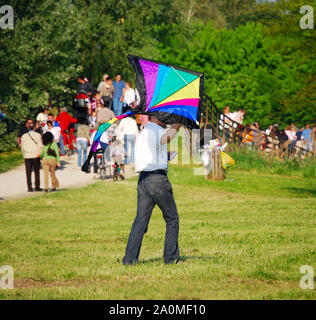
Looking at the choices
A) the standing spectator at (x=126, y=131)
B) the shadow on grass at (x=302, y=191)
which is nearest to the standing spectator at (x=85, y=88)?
the standing spectator at (x=126, y=131)

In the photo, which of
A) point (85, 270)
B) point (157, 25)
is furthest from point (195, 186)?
point (157, 25)

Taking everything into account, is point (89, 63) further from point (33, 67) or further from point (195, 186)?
point (195, 186)

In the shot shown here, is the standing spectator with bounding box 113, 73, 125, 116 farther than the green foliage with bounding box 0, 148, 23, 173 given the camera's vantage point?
Yes

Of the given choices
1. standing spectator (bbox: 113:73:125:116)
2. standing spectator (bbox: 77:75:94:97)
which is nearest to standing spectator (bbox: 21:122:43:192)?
standing spectator (bbox: 77:75:94:97)

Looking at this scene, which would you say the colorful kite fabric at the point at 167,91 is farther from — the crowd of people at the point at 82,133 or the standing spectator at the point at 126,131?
the standing spectator at the point at 126,131

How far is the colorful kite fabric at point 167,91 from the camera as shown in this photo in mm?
8484

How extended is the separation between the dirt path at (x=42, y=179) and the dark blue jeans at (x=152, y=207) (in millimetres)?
10698

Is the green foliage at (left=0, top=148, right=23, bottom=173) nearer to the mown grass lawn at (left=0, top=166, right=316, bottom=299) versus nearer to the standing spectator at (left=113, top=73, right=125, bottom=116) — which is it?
the standing spectator at (left=113, top=73, right=125, bottom=116)

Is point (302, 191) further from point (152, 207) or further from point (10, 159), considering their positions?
point (152, 207)

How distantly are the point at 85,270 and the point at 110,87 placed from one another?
18.9 m

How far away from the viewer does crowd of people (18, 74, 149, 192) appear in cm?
1916

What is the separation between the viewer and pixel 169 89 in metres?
8.67

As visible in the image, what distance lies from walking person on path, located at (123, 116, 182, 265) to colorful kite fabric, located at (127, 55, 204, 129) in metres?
0.55
